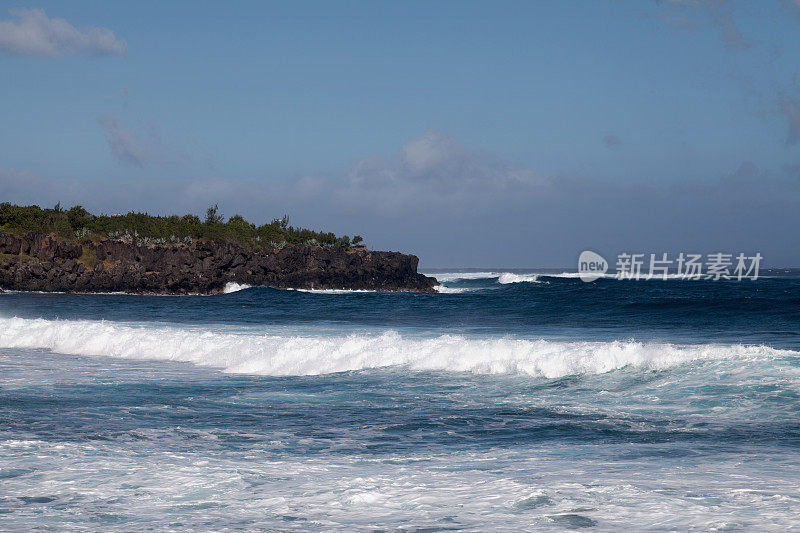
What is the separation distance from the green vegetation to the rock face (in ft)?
20.3

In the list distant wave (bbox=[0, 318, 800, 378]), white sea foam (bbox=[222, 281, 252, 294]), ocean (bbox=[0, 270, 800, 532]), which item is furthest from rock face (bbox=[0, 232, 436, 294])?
ocean (bbox=[0, 270, 800, 532])

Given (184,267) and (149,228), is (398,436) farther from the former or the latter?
(149,228)

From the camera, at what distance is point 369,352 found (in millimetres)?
19250

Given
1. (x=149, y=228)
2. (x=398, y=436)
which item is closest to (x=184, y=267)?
(x=149, y=228)

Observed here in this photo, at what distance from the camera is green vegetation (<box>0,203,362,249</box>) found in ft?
276

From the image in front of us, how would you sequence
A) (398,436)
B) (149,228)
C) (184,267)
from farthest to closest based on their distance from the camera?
(149,228)
(184,267)
(398,436)

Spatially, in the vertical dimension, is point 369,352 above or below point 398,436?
above

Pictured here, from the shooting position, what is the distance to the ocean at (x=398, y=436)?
669 centimetres

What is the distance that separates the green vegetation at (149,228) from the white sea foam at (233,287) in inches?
496

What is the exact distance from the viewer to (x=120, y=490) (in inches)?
291

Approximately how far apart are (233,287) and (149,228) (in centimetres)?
2666

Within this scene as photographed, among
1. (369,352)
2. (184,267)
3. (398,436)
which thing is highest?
(184,267)

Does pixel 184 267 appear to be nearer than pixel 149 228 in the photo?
Yes

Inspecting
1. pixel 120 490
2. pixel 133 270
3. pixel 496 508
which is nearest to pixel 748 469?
pixel 496 508
